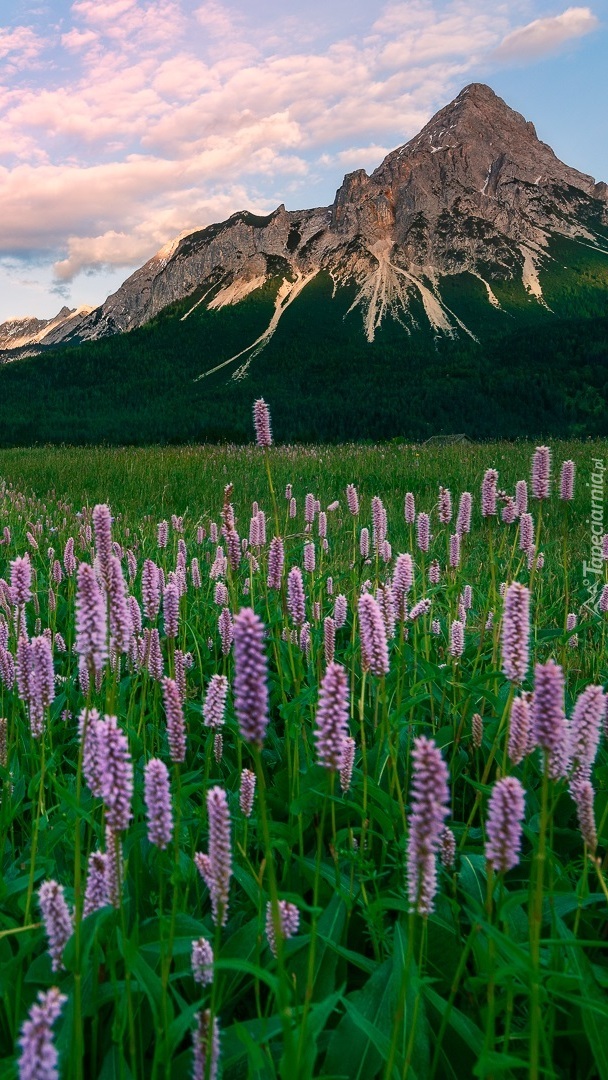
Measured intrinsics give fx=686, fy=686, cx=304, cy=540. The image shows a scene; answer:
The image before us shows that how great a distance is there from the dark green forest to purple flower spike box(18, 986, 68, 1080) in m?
32.3

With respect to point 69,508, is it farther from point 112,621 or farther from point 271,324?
point 271,324

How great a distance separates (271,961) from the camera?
6.37 feet

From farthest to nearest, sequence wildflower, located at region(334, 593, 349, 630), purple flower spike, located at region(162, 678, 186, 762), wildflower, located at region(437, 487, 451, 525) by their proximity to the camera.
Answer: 1. wildflower, located at region(437, 487, 451, 525)
2. wildflower, located at region(334, 593, 349, 630)
3. purple flower spike, located at region(162, 678, 186, 762)

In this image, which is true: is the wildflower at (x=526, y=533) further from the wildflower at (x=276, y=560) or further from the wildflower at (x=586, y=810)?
the wildflower at (x=586, y=810)

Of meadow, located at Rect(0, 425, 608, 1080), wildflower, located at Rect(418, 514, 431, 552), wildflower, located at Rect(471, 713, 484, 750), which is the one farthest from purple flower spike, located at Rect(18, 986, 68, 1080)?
wildflower, located at Rect(418, 514, 431, 552)

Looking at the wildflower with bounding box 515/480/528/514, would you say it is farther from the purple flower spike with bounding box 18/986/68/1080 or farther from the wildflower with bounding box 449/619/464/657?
the purple flower spike with bounding box 18/986/68/1080

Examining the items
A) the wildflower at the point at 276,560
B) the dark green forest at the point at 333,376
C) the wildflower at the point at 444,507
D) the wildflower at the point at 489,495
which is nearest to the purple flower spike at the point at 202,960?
the wildflower at the point at 276,560

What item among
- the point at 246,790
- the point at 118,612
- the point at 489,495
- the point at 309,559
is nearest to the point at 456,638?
the point at 489,495

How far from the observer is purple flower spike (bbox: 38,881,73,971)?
54.5 inches

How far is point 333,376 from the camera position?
10125cm

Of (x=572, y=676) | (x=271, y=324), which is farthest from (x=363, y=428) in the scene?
(x=271, y=324)

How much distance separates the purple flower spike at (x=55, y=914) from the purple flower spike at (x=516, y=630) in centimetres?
111

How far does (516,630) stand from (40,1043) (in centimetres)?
124

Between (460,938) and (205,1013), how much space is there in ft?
3.34
